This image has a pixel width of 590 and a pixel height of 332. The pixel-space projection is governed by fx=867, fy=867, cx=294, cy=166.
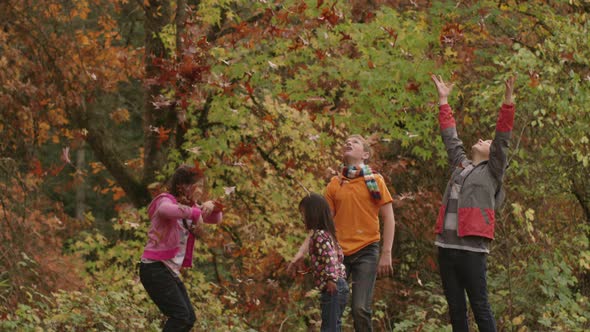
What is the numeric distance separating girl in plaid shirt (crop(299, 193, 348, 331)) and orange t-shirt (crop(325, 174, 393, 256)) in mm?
347

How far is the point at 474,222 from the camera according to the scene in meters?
6.66

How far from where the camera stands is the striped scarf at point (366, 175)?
7137mm

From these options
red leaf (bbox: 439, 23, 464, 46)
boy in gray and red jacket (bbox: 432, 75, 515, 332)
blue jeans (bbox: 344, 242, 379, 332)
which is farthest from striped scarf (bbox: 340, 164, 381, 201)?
red leaf (bbox: 439, 23, 464, 46)

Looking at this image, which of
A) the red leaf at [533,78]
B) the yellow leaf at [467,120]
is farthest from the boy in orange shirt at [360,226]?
the yellow leaf at [467,120]

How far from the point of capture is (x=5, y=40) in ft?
42.9

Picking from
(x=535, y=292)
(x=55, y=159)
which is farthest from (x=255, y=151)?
(x=55, y=159)

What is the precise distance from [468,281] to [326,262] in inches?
44.3

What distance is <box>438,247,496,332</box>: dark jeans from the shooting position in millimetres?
6730

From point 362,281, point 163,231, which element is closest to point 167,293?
point 163,231

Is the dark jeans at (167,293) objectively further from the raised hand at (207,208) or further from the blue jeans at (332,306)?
the blue jeans at (332,306)

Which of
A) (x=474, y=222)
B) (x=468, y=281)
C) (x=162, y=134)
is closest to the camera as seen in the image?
(x=474, y=222)

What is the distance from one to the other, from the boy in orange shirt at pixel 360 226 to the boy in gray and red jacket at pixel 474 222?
1.76 ft

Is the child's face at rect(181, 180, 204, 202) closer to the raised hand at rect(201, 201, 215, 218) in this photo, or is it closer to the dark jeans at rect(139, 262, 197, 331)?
the raised hand at rect(201, 201, 215, 218)

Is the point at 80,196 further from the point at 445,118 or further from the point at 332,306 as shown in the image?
the point at 332,306
